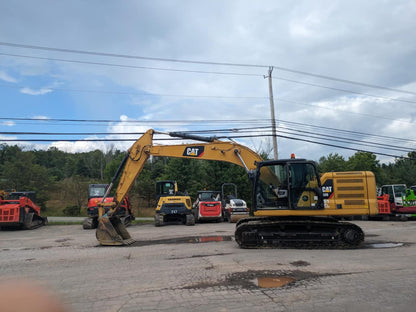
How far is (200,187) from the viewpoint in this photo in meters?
31.7

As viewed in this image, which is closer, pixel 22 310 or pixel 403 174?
pixel 22 310

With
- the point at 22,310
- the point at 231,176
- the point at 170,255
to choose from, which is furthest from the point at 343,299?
the point at 231,176

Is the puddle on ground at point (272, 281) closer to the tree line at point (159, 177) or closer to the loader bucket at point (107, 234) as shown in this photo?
the loader bucket at point (107, 234)

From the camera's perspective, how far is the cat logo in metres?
11.4

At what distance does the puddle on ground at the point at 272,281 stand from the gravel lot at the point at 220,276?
0.06ft

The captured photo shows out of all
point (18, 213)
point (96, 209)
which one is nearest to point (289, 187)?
point (96, 209)

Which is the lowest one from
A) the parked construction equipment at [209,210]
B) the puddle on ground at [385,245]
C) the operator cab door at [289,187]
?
the puddle on ground at [385,245]

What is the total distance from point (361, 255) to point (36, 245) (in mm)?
11151

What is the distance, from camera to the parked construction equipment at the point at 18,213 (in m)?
16.7

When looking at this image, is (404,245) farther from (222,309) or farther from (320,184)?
(222,309)

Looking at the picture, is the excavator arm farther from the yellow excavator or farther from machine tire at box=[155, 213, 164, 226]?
machine tire at box=[155, 213, 164, 226]


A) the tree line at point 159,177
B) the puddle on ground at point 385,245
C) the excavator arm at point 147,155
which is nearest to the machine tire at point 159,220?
the excavator arm at point 147,155

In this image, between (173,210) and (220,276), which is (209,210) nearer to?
(173,210)

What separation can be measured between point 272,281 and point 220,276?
1.06m
